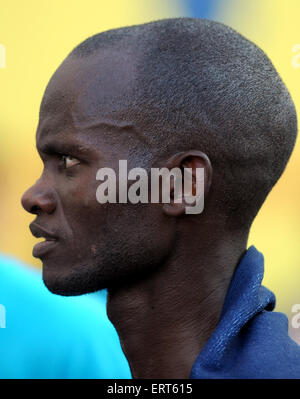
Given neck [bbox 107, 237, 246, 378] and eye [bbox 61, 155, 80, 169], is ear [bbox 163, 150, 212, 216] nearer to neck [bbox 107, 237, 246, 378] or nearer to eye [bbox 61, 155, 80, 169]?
neck [bbox 107, 237, 246, 378]

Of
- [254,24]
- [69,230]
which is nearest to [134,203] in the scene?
[69,230]

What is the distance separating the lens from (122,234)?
61.0 inches

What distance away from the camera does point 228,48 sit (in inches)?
64.2

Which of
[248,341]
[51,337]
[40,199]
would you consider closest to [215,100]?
[40,199]

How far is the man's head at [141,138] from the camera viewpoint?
155 centimetres

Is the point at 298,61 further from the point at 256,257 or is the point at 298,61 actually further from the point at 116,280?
the point at 116,280

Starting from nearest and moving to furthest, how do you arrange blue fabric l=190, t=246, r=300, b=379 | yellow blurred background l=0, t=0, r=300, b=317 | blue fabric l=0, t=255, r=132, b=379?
blue fabric l=190, t=246, r=300, b=379
blue fabric l=0, t=255, r=132, b=379
yellow blurred background l=0, t=0, r=300, b=317

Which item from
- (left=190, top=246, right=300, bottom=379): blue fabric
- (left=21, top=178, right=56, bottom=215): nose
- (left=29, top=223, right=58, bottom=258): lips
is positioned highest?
(left=21, top=178, right=56, bottom=215): nose

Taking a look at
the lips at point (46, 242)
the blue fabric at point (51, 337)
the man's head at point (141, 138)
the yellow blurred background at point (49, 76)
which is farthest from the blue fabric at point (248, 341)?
the yellow blurred background at point (49, 76)

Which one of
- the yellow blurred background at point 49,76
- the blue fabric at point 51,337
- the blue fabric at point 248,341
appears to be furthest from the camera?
the yellow blurred background at point 49,76

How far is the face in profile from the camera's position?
5.08ft

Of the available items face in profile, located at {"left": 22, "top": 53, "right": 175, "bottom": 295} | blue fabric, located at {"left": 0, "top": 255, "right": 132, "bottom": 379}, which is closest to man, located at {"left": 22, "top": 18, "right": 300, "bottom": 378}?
face in profile, located at {"left": 22, "top": 53, "right": 175, "bottom": 295}

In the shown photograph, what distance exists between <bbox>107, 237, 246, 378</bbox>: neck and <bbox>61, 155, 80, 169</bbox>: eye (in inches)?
13.3

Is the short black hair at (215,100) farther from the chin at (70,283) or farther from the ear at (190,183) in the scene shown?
the chin at (70,283)
